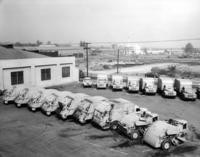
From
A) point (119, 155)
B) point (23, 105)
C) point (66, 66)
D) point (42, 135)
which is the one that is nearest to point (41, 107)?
point (23, 105)

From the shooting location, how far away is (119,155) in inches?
498

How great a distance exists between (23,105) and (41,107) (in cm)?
311

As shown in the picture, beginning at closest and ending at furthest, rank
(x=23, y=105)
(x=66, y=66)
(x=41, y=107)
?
(x=41, y=107), (x=23, y=105), (x=66, y=66)

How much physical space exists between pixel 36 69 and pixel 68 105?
15975mm

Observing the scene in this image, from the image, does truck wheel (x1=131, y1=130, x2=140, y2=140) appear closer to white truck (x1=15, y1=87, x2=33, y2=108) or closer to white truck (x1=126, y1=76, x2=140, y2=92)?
white truck (x1=15, y1=87, x2=33, y2=108)

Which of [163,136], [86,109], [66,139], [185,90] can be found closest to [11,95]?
[86,109]

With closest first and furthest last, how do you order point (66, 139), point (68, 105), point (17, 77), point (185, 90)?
1. point (66, 139)
2. point (68, 105)
3. point (185, 90)
4. point (17, 77)

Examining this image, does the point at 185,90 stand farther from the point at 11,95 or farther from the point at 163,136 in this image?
the point at 11,95

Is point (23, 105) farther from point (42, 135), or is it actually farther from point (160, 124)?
point (160, 124)

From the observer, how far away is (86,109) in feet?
58.5

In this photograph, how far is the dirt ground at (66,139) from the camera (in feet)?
42.7

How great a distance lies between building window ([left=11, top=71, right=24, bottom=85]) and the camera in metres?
30.0

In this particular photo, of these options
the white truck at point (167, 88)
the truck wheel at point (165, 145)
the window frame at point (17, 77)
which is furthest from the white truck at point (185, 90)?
A: the window frame at point (17, 77)

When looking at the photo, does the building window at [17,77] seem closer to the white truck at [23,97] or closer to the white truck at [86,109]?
the white truck at [23,97]
